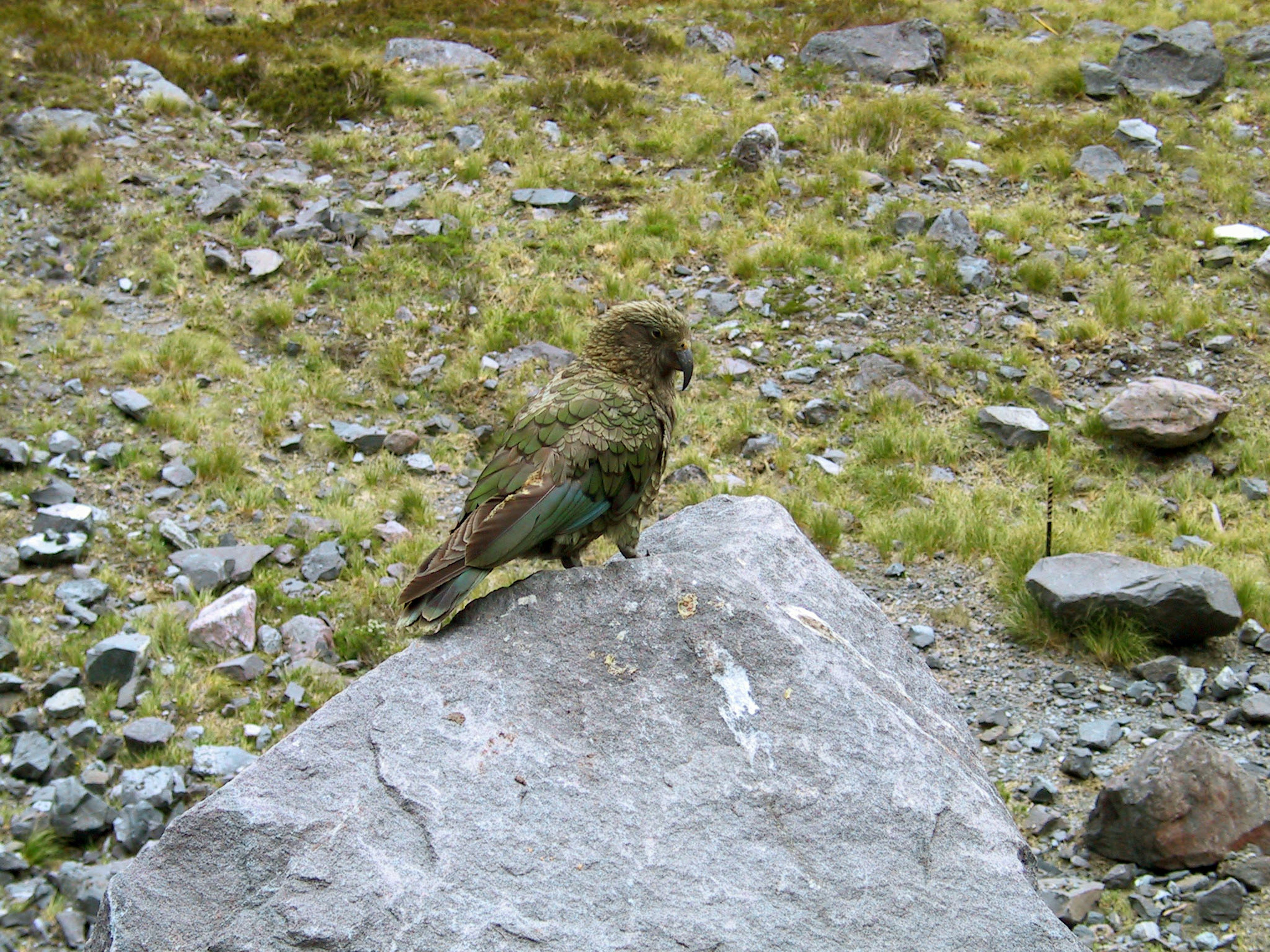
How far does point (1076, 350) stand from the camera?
429 inches

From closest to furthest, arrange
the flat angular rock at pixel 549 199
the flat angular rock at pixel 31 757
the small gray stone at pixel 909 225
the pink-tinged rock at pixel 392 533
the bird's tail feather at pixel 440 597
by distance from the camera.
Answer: the bird's tail feather at pixel 440 597 → the flat angular rock at pixel 31 757 → the pink-tinged rock at pixel 392 533 → the small gray stone at pixel 909 225 → the flat angular rock at pixel 549 199

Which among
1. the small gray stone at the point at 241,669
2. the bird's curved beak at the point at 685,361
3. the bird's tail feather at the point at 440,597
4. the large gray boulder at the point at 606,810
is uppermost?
the bird's curved beak at the point at 685,361

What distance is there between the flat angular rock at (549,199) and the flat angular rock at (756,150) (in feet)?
7.39

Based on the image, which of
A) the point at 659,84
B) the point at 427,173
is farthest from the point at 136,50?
the point at 659,84

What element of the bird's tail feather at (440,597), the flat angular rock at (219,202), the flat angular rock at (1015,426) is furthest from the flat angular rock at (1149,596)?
the flat angular rock at (219,202)

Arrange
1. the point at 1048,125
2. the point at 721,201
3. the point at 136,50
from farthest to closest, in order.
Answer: the point at 136,50, the point at 1048,125, the point at 721,201

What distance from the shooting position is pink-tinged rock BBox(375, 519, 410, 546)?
861cm

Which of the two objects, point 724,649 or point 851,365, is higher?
point 724,649

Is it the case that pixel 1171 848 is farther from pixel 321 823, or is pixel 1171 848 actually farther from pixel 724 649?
pixel 321 823

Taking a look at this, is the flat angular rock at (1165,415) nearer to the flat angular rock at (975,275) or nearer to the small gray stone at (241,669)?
the flat angular rock at (975,275)

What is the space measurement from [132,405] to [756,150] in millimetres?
8473

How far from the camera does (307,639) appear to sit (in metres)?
7.50

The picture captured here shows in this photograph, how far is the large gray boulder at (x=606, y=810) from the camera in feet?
12.0

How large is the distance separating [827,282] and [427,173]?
5.55 m
